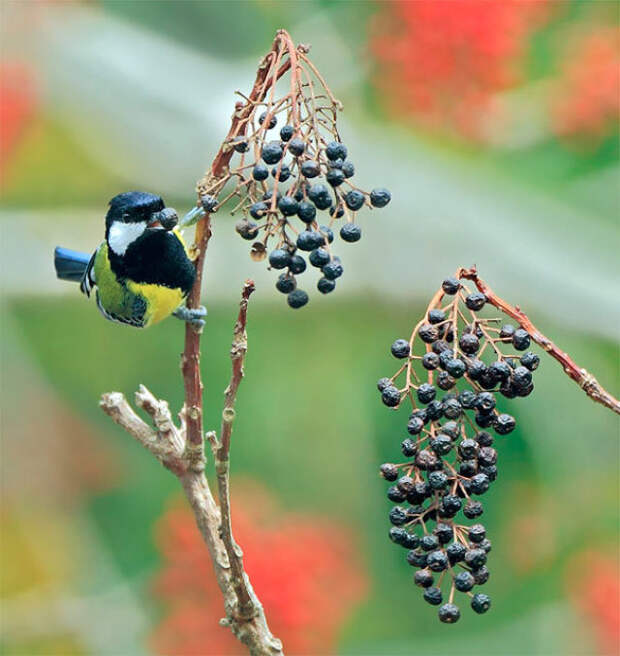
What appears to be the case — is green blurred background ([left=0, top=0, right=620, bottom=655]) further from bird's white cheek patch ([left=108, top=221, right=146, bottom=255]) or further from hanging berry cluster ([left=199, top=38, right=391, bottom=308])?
hanging berry cluster ([left=199, top=38, right=391, bottom=308])

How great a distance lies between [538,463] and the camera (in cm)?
287

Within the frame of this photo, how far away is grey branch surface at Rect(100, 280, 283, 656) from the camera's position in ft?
2.67

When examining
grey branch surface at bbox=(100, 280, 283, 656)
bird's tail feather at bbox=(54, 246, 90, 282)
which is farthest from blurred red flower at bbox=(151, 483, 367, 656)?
grey branch surface at bbox=(100, 280, 283, 656)

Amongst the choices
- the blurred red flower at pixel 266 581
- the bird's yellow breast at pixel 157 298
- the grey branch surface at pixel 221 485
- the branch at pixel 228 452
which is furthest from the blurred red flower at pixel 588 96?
the branch at pixel 228 452

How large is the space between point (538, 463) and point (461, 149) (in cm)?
128

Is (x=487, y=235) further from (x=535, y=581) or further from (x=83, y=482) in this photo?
(x=83, y=482)

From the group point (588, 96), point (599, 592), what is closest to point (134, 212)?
point (599, 592)

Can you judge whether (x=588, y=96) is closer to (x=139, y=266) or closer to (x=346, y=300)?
(x=346, y=300)

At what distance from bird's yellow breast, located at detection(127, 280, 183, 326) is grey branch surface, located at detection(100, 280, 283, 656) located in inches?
13.6

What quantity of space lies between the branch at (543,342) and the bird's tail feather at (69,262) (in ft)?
3.20

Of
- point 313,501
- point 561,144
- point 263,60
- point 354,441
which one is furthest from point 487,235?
point 263,60

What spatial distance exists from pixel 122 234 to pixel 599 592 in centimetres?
209

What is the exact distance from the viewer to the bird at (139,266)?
4.25ft

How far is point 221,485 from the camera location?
82cm
